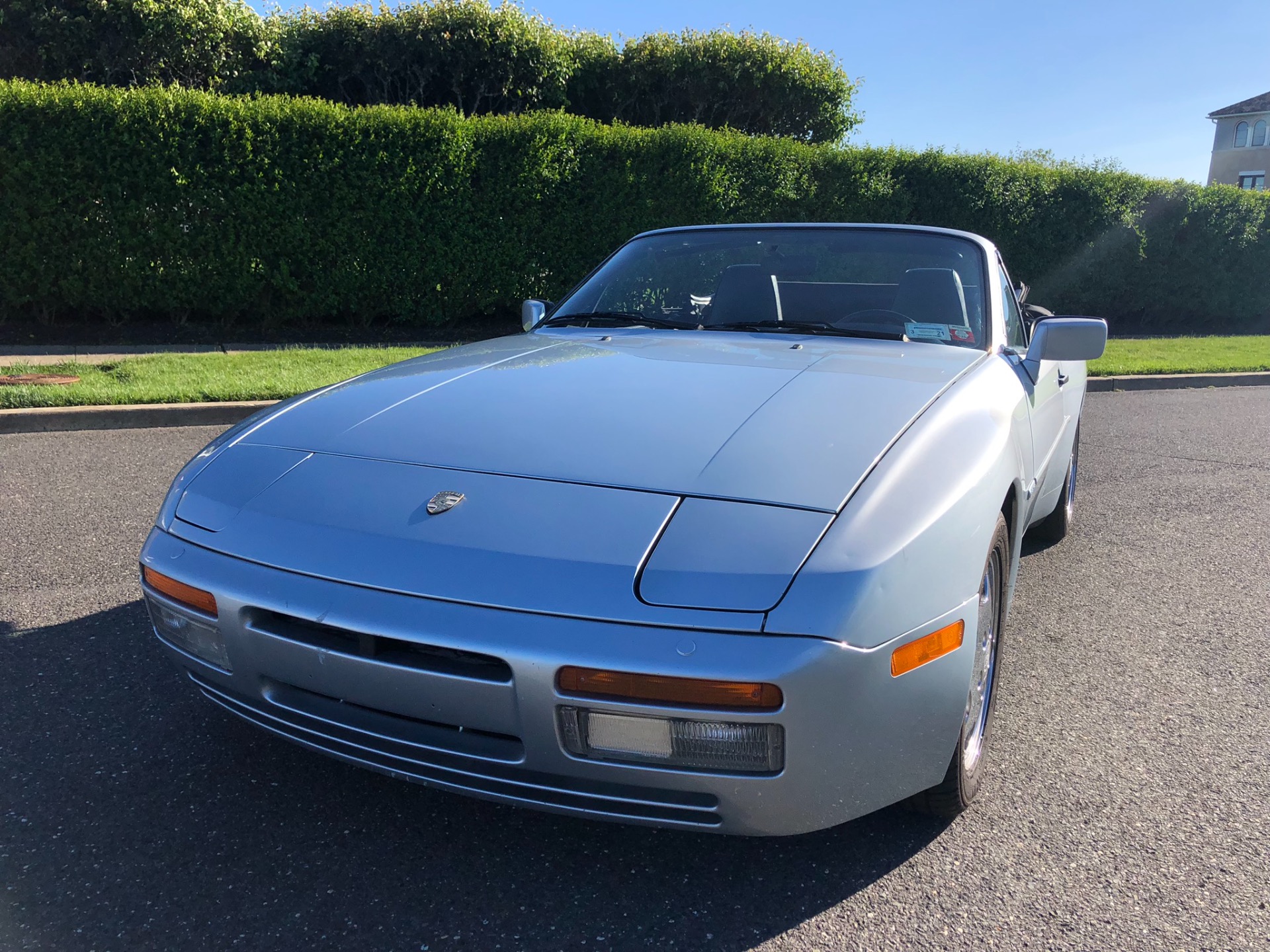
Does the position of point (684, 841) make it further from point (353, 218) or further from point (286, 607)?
point (353, 218)

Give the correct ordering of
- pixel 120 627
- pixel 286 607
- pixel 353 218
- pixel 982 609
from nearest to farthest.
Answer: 1. pixel 286 607
2. pixel 982 609
3. pixel 120 627
4. pixel 353 218

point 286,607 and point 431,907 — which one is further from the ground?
point 286,607

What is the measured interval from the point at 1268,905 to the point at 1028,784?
553mm

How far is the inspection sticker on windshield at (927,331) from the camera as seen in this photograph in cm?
307

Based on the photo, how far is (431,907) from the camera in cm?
185

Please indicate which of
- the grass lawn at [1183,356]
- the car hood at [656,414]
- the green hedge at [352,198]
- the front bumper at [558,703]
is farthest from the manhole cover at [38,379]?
the grass lawn at [1183,356]

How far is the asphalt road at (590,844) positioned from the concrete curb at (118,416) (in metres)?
3.65

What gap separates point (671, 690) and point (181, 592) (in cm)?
112

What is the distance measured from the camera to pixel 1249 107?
170 feet

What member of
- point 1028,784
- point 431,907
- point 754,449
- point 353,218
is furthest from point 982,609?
point 353,218

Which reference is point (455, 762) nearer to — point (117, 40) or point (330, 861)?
point (330, 861)

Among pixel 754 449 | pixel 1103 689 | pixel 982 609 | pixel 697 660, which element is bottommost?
pixel 1103 689

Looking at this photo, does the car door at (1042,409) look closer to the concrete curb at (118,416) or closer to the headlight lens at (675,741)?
the headlight lens at (675,741)

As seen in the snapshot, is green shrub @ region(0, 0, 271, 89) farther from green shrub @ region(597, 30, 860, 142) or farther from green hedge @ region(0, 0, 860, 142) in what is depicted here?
green shrub @ region(597, 30, 860, 142)
